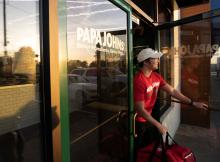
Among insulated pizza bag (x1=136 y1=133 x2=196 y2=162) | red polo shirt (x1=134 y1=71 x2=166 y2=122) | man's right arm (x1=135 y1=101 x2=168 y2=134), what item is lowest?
insulated pizza bag (x1=136 y1=133 x2=196 y2=162)

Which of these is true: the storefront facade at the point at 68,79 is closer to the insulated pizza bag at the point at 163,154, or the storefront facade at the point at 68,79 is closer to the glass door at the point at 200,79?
the insulated pizza bag at the point at 163,154

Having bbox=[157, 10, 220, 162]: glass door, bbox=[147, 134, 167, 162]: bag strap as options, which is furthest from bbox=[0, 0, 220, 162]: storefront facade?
bbox=[157, 10, 220, 162]: glass door

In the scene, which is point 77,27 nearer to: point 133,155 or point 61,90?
point 61,90

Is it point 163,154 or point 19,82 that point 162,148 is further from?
point 19,82

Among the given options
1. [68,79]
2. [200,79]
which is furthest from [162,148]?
[200,79]

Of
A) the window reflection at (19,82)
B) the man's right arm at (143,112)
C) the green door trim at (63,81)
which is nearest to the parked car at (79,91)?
the green door trim at (63,81)

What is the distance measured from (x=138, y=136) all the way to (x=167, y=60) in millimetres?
2635

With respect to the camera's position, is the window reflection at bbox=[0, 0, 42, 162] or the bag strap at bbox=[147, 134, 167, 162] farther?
the bag strap at bbox=[147, 134, 167, 162]

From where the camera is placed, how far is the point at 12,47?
1.64 metres

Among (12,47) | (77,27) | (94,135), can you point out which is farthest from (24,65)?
(94,135)

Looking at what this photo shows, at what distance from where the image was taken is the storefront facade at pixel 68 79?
1673mm

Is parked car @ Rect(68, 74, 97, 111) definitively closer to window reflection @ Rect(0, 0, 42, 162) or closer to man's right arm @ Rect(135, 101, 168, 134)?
window reflection @ Rect(0, 0, 42, 162)

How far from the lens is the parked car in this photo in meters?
2.23

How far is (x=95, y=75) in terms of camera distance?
2736 mm
